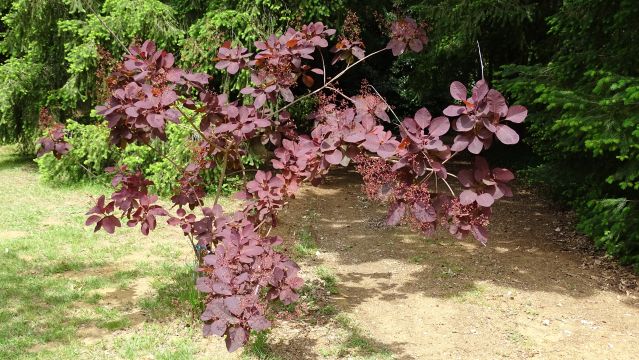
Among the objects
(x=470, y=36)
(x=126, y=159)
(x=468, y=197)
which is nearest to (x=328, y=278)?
(x=468, y=197)

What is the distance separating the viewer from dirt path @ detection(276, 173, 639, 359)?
13.8 feet

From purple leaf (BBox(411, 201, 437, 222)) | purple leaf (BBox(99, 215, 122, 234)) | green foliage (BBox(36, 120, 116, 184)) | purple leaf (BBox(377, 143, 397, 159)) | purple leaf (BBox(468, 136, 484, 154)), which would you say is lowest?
green foliage (BBox(36, 120, 116, 184))

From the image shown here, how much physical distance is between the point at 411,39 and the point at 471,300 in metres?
2.30

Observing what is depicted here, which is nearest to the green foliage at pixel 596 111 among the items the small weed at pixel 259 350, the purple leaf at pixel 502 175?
the purple leaf at pixel 502 175

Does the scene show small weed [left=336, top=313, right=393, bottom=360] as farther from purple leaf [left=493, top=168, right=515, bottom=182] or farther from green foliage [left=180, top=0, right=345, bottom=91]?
green foliage [left=180, top=0, right=345, bottom=91]

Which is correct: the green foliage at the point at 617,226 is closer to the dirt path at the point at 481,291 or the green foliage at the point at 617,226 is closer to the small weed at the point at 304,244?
the dirt path at the point at 481,291

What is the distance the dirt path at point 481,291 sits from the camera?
420cm


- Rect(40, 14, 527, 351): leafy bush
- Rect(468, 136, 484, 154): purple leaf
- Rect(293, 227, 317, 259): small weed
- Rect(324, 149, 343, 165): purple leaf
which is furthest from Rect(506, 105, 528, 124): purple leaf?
Rect(293, 227, 317, 259): small weed

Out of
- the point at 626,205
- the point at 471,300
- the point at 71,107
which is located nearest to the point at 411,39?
the point at 471,300

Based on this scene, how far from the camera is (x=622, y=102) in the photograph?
466cm

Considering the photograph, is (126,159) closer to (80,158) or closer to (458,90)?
(80,158)

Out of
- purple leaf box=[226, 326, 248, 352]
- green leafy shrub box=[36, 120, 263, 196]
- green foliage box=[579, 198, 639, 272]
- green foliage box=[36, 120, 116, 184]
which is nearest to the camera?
purple leaf box=[226, 326, 248, 352]

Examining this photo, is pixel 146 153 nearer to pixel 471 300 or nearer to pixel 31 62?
pixel 31 62

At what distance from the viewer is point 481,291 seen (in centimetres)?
520
